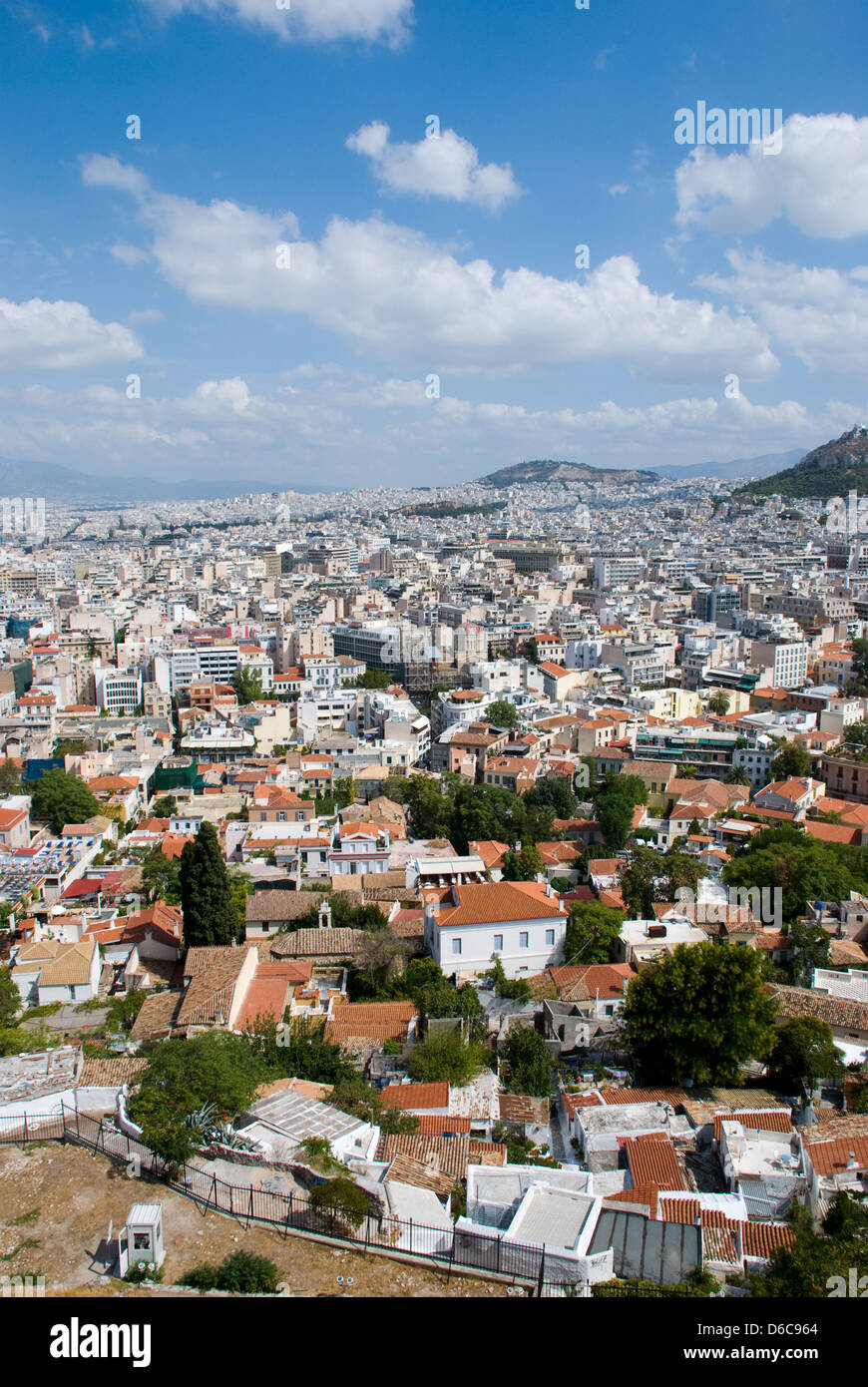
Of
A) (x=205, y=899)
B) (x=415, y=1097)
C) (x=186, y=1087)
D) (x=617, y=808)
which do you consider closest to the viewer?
(x=186, y=1087)

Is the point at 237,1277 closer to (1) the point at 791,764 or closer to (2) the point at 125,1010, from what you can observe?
(2) the point at 125,1010

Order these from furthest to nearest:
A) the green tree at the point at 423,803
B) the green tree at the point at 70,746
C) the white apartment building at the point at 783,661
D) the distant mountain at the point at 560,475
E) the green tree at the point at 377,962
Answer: the distant mountain at the point at 560,475 < the white apartment building at the point at 783,661 < the green tree at the point at 70,746 < the green tree at the point at 423,803 < the green tree at the point at 377,962

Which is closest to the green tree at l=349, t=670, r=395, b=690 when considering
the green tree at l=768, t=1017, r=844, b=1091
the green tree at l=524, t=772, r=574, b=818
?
the green tree at l=524, t=772, r=574, b=818

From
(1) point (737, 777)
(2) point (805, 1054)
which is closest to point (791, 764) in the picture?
(1) point (737, 777)

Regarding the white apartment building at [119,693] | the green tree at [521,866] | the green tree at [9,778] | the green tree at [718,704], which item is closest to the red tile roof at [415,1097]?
the green tree at [521,866]

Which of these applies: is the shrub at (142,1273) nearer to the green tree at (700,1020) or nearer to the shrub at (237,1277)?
the shrub at (237,1277)

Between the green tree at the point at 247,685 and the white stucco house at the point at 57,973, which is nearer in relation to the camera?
the white stucco house at the point at 57,973
